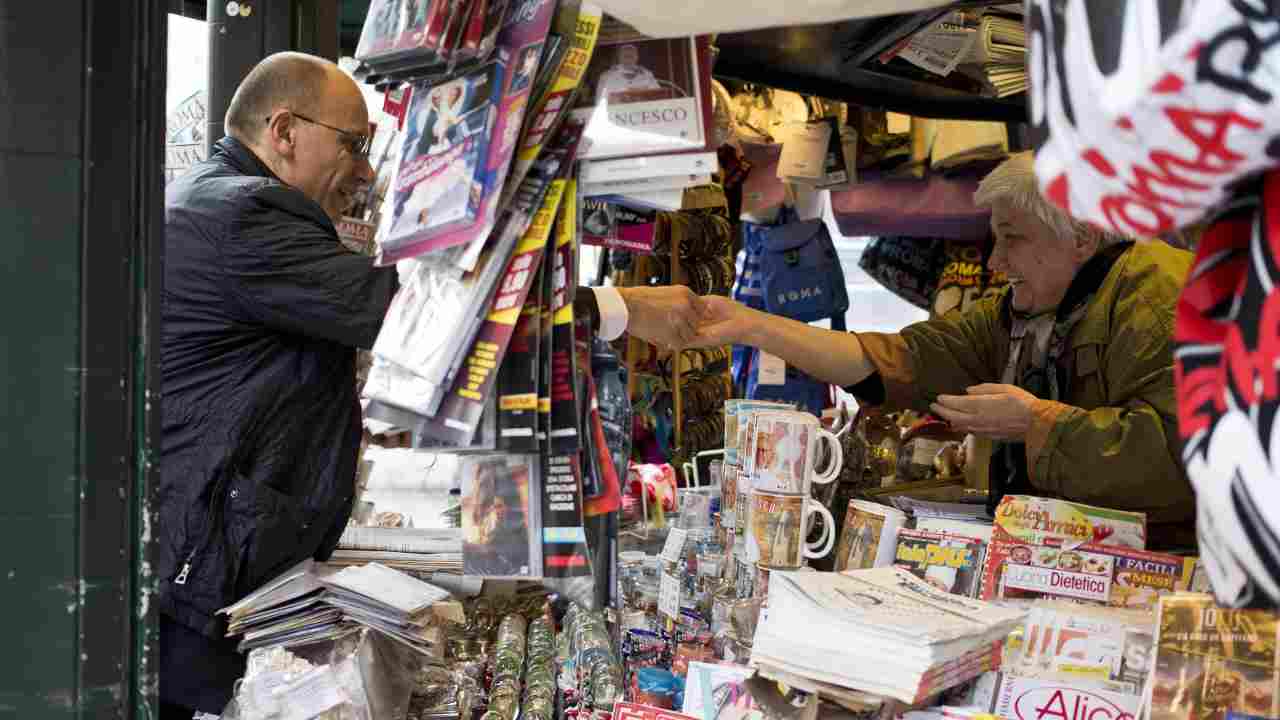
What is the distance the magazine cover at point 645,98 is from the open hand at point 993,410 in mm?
1204

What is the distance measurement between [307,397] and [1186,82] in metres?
1.92

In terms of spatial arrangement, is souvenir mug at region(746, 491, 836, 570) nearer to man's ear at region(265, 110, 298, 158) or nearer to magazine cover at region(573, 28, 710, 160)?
magazine cover at region(573, 28, 710, 160)

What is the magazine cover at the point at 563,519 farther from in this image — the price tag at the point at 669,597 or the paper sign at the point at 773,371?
the paper sign at the point at 773,371

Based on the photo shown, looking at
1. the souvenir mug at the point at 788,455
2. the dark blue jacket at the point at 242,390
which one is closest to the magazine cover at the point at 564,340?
the dark blue jacket at the point at 242,390

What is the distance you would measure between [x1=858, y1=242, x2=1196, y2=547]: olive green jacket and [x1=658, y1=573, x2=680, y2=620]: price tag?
0.79m

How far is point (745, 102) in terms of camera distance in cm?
560

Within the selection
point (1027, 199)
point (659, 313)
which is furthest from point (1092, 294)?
point (659, 313)

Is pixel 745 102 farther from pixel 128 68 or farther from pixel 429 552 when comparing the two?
pixel 128 68

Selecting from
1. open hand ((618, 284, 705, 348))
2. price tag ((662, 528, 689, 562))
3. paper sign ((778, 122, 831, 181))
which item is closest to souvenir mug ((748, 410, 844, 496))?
open hand ((618, 284, 705, 348))

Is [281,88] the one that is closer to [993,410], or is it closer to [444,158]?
[444,158]

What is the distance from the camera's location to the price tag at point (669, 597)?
107 inches

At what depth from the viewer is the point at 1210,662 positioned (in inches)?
64.1

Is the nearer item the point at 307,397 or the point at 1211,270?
the point at 1211,270

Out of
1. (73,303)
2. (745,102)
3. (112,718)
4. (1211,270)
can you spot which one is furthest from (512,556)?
(745,102)
